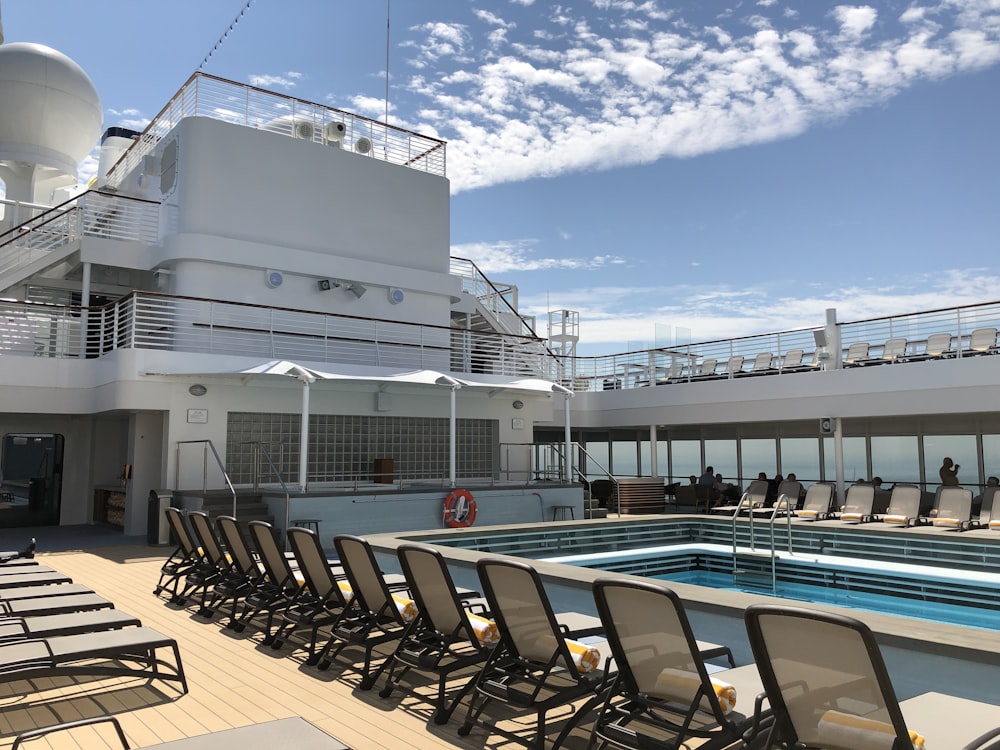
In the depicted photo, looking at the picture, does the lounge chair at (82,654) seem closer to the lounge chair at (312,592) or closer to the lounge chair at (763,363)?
the lounge chair at (312,592)

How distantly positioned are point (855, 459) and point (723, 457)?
11.9 feet

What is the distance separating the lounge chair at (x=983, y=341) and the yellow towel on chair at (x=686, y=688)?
13.3 meters

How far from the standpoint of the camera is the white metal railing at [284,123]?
15.8m

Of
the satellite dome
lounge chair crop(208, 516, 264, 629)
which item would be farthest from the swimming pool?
the satellite dome

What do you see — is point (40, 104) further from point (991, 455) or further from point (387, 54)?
point (991, 455)

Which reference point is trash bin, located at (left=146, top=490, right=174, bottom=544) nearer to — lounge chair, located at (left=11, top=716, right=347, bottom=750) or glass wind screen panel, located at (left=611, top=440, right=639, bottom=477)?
lounge chair, located at (left=11, top=716, right=347, bottom=750)

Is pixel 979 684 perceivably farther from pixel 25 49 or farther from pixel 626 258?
pixel 25 49

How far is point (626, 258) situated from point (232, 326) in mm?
11771

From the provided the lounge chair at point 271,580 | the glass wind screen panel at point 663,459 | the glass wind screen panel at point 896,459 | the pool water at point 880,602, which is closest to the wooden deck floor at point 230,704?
the lounge chair at point 271,580

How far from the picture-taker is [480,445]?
56.4 ft

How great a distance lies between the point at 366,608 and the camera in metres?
5.06

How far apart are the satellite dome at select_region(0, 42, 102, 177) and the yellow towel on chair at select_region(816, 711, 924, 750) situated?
70.5 ft

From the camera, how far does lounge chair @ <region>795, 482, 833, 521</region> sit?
544 inches

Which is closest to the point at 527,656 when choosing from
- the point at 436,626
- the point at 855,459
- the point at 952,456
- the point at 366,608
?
the point at 436,626
